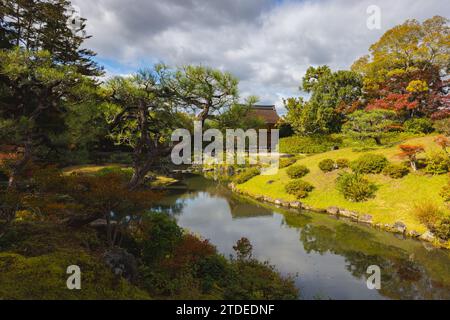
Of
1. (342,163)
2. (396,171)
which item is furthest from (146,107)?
(342,163)

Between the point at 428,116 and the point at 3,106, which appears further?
the point at 428,116

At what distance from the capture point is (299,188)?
22844 millimetres

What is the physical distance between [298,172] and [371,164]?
19.2 ft

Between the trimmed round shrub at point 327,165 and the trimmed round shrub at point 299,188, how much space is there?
211cm

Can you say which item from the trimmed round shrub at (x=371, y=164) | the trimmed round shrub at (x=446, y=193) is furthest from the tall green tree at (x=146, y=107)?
the trimmed round shrub at (x=371, y=164)

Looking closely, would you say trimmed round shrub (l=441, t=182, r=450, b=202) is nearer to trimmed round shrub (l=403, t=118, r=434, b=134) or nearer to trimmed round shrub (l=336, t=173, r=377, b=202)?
trimmed round shrub (l=336, t=173, r=377, b=202)

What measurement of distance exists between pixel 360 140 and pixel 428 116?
11.3 m

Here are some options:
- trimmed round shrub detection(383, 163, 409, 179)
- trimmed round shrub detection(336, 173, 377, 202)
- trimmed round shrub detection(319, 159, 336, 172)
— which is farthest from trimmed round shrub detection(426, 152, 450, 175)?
trimmed round shrub detection(319, 159, 336, 172)

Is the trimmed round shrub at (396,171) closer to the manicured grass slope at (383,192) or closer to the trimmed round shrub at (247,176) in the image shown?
the manicured grass slope at (383,192)

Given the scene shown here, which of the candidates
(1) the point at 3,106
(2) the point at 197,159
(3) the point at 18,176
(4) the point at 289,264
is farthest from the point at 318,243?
(2) the point at 197,159

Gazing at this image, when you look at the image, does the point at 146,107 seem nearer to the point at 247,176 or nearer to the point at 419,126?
the point at 247,176

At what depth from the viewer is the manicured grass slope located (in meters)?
16.7
